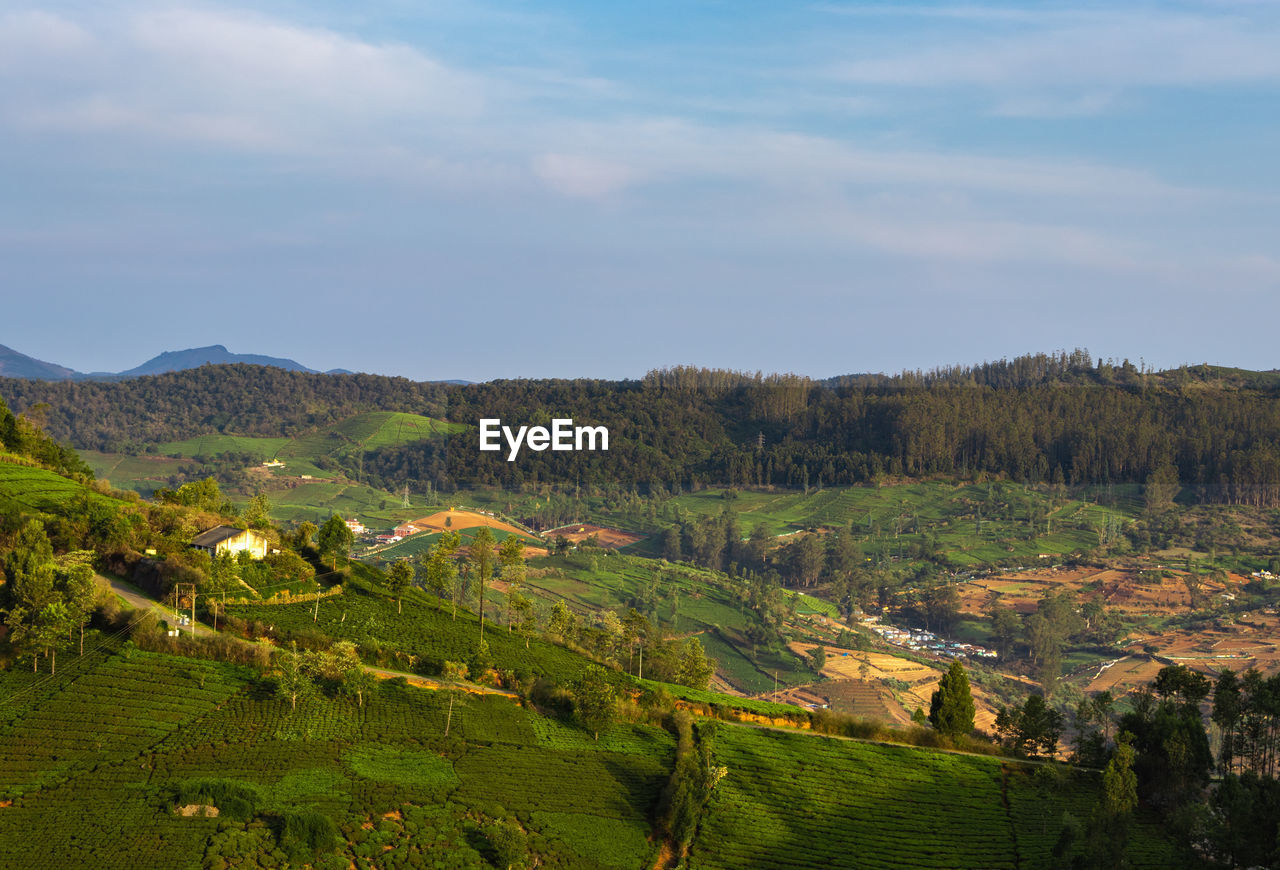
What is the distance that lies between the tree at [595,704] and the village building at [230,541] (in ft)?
88.6

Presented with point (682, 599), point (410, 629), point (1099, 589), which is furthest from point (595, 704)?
point (1099, 589)

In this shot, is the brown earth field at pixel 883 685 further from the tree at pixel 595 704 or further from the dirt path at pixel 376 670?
the dirt path at pixel 376 670

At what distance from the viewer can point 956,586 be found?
16388cm

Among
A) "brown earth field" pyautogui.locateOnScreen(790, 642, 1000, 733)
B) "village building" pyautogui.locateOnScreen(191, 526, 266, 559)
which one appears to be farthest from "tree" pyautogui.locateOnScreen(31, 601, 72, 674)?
"brown earth field" pyautogui.locateOnScreen(790, 642, 1000, 733)

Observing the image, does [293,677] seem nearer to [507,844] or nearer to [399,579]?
[507,844]

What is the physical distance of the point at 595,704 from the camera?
60.6m

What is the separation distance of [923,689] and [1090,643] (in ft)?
117

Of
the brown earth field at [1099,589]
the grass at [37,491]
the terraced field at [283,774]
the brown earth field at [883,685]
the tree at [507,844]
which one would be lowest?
the brown earth field at [883,685]

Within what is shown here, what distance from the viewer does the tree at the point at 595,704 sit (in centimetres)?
6028

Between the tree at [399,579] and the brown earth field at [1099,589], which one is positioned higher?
the tree at [399,579]

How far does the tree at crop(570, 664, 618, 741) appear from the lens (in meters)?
60.3

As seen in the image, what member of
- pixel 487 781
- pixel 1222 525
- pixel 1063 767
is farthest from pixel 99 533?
pixel 1222 525

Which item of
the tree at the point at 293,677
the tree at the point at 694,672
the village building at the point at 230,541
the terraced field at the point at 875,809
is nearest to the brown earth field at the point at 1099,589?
the tree at the point at 694,672

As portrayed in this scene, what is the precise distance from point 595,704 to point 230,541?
29325 millimetres
